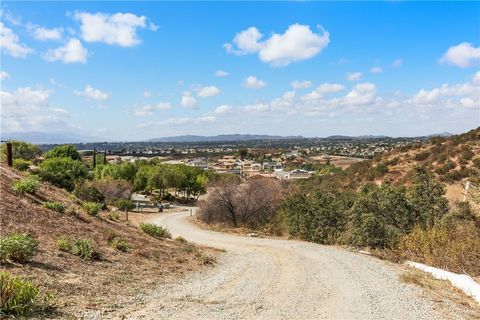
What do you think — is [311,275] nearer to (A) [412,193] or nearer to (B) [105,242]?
(B) [105,242]

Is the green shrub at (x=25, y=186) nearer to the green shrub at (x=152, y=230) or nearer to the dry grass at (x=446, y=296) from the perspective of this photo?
the green shrub at (x=152, y=230)

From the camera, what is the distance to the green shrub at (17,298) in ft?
20.7

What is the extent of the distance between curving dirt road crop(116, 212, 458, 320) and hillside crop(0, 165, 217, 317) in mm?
869

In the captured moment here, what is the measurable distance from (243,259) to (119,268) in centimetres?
644

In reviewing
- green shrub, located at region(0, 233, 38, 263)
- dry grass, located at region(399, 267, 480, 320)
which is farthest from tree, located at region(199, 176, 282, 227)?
green shrub, located at region(0, 233, 38, 263)

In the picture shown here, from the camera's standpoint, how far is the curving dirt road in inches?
326

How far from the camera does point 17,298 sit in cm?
641

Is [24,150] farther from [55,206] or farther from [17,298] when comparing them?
[17,298]

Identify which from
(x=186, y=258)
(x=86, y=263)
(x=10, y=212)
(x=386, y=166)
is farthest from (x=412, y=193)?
(x=386, y=166)

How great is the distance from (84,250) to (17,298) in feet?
16.6

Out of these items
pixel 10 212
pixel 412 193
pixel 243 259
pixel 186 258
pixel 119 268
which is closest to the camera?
pixel 119 268

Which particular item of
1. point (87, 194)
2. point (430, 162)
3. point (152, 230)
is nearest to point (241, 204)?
point (87, 194)

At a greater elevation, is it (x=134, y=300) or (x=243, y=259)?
(x=134, y=300)

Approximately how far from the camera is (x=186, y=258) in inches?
594
